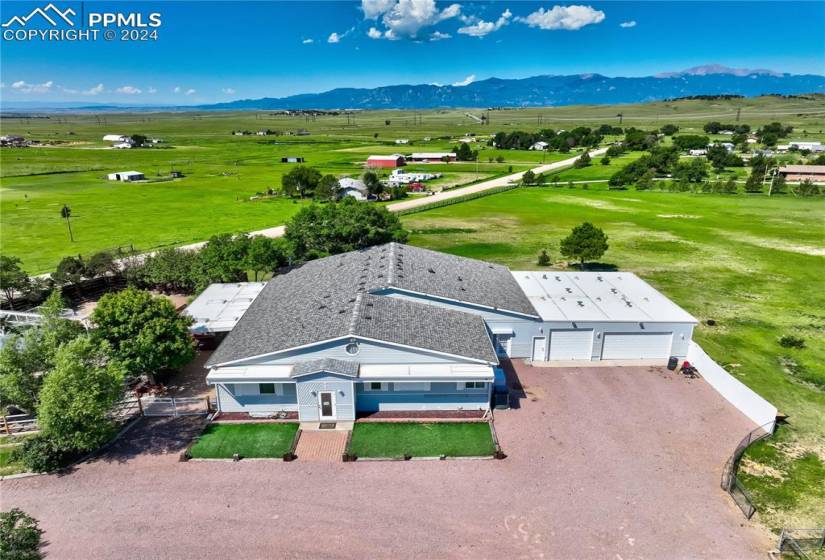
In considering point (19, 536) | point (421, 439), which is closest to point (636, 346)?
point (421, 439)

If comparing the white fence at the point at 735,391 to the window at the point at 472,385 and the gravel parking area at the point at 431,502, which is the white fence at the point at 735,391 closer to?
the gravel parking area at the point at 431,502

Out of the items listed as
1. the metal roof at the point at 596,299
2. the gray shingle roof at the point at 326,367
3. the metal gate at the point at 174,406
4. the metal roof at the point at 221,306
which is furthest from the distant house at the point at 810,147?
the metal gate at the point at 174,406

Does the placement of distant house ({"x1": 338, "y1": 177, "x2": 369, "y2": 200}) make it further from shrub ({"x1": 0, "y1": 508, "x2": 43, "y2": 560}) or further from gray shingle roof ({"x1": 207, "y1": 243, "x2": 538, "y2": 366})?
shrub ({"x1": 0, "y1": 508, "x2": 43, "y2": 560})

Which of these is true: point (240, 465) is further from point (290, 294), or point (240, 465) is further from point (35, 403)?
point (290, 294)

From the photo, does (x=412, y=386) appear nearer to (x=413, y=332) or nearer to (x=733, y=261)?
(x=413, y=332)

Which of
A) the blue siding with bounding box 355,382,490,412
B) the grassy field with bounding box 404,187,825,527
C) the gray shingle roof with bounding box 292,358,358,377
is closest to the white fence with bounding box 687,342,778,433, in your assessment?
the grassy field with bounding box 404,187,825,527

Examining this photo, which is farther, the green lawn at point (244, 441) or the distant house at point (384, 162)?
the distant house at point (384, 162)
